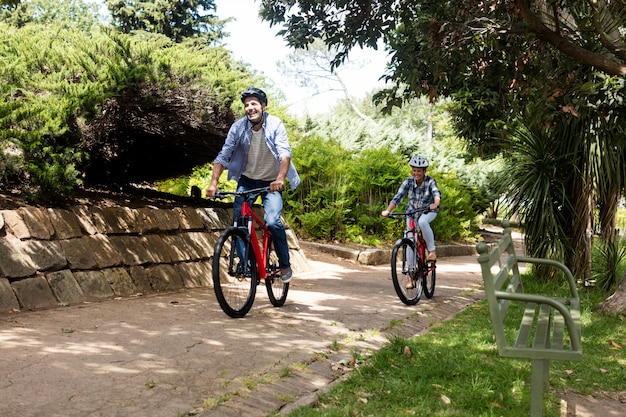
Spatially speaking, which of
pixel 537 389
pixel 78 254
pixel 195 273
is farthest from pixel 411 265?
pixel 537 389

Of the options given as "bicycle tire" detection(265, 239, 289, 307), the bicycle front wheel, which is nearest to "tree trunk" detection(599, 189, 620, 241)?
"bicycle tire" detection(265, 239, 289, 307)

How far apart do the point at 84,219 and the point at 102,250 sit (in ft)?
1.32

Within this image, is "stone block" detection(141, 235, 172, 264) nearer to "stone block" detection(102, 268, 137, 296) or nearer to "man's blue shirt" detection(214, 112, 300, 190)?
"stone block" detection(102, 268, 137, 296)

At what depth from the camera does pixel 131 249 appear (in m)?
7.66

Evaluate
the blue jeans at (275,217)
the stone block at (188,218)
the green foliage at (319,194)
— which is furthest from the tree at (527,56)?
the green foliage at (319,194)

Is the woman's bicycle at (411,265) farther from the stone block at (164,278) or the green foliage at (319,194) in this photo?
the green foliage at (319,194)

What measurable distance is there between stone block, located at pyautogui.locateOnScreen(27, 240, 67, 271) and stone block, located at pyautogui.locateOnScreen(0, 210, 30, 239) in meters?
0.09

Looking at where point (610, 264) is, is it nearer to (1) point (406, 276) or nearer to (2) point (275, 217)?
(1) point (406, 276)

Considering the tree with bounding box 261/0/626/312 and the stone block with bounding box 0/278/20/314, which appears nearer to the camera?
the stone block with bounding box 0/278/20/314

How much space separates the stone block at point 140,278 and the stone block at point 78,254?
1.72 ft

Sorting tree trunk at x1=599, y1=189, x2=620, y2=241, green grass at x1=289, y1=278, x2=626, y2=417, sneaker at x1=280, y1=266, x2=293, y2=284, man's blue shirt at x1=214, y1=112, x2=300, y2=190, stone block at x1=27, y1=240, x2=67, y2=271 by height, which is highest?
man's blue shirt at x1=214, y1=112, x2=300, y2=190

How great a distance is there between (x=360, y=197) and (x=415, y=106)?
64221mm

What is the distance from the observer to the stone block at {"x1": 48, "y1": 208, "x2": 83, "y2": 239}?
6875mm

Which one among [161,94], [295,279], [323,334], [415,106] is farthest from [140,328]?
[415,106]
